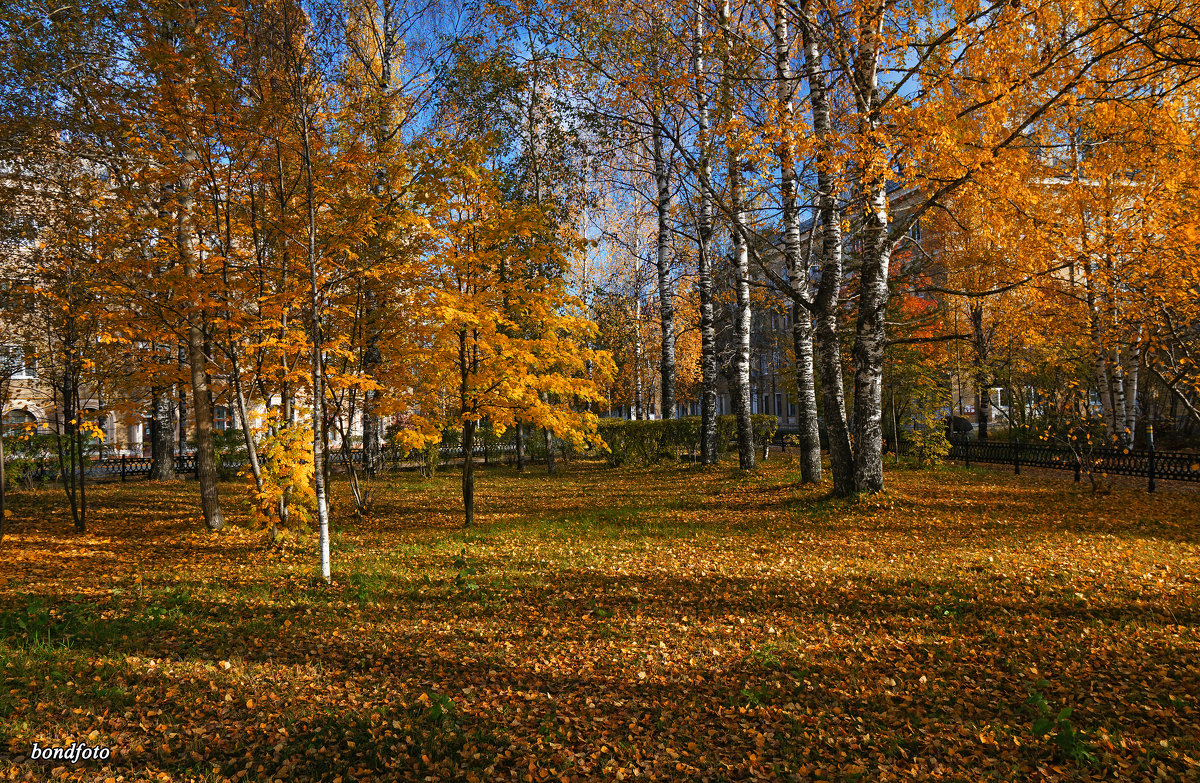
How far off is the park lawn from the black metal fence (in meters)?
3.55

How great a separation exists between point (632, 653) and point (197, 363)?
892 centimetres

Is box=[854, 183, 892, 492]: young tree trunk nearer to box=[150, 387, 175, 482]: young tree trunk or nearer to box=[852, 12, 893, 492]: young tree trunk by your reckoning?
box=[852, 12, 893, 492]: young tree trunk

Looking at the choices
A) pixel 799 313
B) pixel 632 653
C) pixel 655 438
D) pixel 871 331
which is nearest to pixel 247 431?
pixel 632 653

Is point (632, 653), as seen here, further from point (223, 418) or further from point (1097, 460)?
point (223, 418)

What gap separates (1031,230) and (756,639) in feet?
38.8

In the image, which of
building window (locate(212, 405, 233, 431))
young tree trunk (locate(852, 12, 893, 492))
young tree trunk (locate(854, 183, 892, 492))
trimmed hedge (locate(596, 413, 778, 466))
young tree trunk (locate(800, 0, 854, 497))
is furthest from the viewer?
trimmed hedge (locate(596, 413, 778, 466))

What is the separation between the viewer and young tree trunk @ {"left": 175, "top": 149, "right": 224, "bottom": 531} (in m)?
8.89

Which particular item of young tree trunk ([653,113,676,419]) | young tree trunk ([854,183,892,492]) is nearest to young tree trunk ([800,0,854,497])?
young tree trunk ([854,183,892,492])

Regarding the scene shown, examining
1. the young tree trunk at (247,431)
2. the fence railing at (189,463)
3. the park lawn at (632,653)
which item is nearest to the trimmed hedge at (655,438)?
the fence railing at (189,463)

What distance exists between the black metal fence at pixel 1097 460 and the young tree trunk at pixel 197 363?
16077 mm

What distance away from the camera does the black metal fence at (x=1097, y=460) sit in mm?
11312

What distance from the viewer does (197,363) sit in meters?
9.64

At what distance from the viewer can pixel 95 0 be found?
804cm

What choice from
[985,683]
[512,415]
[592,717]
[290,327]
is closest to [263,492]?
[290,327]
